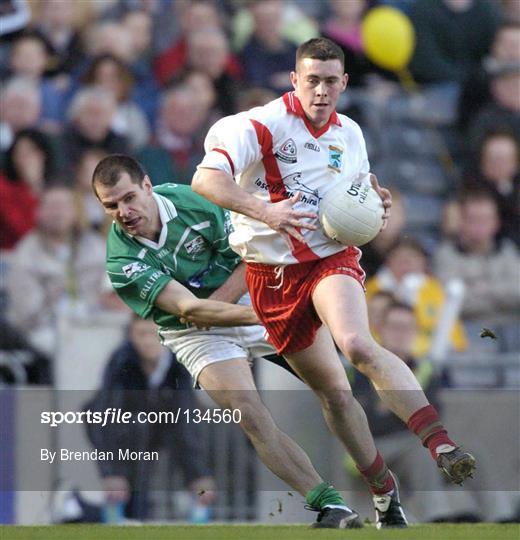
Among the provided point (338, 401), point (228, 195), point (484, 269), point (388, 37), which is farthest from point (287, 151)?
point (388, 37)

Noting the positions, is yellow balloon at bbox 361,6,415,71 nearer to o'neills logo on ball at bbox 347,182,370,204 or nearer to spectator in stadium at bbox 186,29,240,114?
spectator in stadium at bbox 186,29,240,114

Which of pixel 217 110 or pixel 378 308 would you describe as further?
pixel 217 110

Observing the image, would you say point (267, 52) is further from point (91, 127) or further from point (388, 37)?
point (91, 127)

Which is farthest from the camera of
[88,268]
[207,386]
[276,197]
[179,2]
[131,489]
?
[179,2]

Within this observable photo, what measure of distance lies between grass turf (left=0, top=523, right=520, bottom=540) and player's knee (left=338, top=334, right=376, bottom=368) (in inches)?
33.8

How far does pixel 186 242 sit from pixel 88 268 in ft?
14.5

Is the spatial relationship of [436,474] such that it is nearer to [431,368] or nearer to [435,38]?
[431,368]

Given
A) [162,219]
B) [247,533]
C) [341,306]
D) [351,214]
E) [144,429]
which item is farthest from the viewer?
[144,429]

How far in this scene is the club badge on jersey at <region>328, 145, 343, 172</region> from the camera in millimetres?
7305

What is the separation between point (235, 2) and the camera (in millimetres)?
13289

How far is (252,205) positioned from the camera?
681 centimetres

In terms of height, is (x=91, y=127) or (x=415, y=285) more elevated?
(x=91, y=127)

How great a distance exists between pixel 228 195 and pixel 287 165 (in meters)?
0.57

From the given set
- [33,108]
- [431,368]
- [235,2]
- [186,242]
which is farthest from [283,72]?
[186,242]
